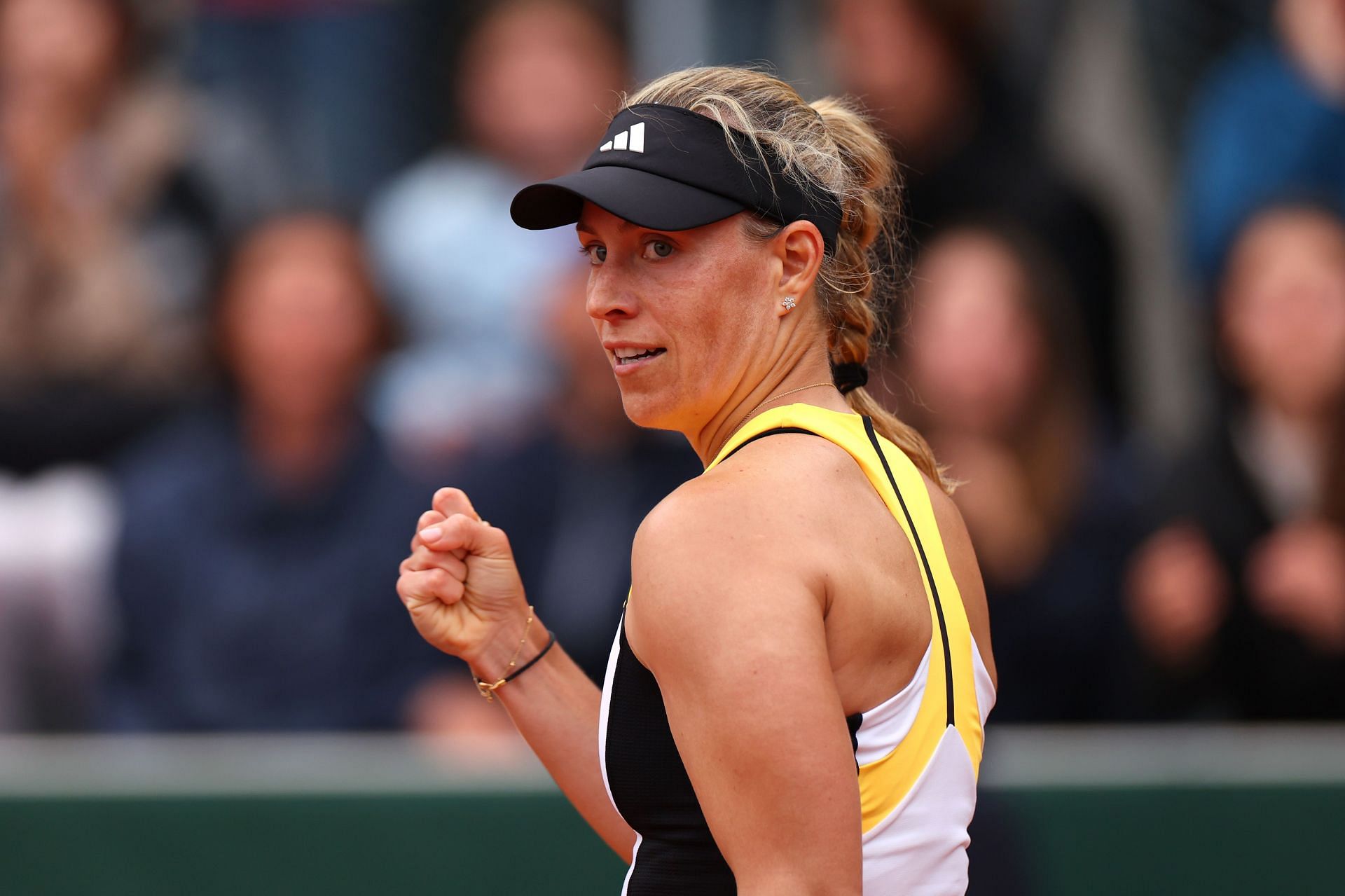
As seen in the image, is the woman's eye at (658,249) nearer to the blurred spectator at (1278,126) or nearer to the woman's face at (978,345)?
the woman's face at (978,345)

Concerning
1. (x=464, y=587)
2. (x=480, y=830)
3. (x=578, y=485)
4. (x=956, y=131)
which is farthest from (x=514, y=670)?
(x=956, y=131)

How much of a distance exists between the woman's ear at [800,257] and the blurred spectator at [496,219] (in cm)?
316

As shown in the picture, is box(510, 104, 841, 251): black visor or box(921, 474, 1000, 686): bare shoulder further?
box(921, 474, 1000, 686): bare shoulder

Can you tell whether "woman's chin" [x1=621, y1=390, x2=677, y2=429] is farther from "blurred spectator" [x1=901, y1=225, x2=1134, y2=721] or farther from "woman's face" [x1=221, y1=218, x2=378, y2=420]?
"woman's face" [x1=221, y1=218, x2=378, y2=420]

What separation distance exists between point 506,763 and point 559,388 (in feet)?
4.19

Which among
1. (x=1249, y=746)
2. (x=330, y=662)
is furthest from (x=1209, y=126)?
(x=330, y=662)

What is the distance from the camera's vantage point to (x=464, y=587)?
217 centimetres

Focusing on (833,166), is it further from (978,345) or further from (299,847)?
(978,345)

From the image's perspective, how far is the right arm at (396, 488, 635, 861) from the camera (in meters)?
2.13

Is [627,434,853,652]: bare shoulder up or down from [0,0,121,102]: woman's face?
down

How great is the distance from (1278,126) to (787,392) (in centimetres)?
366

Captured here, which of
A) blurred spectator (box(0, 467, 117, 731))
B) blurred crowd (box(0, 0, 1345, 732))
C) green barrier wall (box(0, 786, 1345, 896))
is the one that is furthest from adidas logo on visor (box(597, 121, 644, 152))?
blurred spectator (box(0, 467, 117, 731))

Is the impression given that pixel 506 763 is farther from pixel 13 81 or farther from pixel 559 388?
pixel 13 81

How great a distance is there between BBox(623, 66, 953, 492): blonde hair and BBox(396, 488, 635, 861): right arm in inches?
21.1
